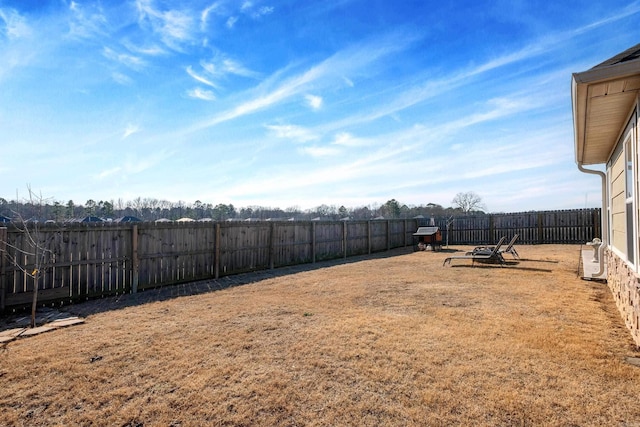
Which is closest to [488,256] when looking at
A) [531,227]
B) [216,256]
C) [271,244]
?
[271,244]

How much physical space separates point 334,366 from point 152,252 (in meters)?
5.89

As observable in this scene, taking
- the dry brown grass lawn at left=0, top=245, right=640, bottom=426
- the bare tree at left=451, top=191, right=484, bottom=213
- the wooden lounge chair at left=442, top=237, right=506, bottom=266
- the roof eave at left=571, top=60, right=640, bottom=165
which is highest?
the bare tree at left=451, top=191, right=484, bottom=213

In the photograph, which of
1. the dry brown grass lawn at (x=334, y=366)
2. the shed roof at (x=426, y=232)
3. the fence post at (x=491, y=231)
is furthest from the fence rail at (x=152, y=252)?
the fence post at (x=491, y=231)

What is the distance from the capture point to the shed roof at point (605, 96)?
91.4 inches

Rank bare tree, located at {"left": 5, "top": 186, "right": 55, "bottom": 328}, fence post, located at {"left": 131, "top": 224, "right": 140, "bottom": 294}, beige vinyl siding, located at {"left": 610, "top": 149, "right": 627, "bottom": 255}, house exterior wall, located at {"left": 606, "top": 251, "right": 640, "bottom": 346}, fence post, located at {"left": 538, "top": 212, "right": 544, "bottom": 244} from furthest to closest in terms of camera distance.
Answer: fence post, located at {"left": 538, "top": 212, "right": 544, "bottom": 244} < fence post, located at {"left": 131, "top": 224, "right": 140, "bottom": 294} < bare tree, located at {"left": 5, "top": 186, "right": 55, "bottom": 328} < beige vinyl siding, located at {"left": 610, "top": 149, "right": 627, "bottom": 255} < house exterior wall, located at {"left": 606, "top": 251, "right": 640, "bottom": 346}

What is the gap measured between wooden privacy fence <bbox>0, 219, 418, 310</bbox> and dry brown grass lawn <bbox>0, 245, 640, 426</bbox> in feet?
5.18

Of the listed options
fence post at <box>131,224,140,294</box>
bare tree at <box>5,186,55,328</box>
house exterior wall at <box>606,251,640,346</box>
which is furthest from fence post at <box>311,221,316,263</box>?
house exterior wall at <box>606,251,640,346</box>

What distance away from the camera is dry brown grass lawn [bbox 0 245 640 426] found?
7.13ft

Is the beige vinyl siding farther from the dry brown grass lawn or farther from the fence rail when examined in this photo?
the fence rail

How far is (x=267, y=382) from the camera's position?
2.61 m

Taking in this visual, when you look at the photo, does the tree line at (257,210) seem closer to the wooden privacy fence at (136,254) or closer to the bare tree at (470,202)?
the bare tree at (470,202)

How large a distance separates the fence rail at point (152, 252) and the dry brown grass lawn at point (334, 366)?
1.59 metres

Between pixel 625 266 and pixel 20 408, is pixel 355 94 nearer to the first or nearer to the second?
pixel 625 266

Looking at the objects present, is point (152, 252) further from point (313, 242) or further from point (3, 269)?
point (313, 242)
